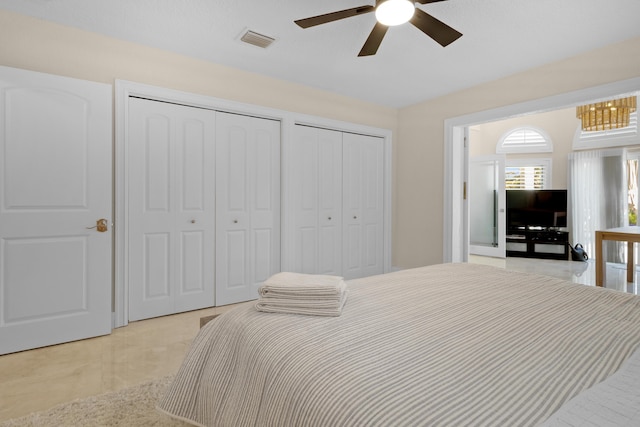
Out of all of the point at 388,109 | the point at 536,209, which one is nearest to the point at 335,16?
the point at 388,109

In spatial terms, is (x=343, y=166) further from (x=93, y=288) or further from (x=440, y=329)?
(x=440, y=329)

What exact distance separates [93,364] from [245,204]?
6.22 feet

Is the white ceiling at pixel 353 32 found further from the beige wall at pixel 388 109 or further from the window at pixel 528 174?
the window at pixel 528 174

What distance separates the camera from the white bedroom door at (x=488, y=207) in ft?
21.2

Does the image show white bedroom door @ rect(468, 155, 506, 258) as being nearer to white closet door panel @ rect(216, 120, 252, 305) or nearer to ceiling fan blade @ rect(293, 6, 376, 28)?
white closet door panel @ rect(216, 120, 252, 305)

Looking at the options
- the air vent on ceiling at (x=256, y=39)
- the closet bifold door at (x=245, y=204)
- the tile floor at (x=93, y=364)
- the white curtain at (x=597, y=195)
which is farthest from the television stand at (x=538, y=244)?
the tile floor at (x=93, y=364)

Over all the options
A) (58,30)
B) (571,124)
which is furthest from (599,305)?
(571,124)

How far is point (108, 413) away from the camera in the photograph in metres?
1.63

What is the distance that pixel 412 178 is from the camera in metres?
4.73

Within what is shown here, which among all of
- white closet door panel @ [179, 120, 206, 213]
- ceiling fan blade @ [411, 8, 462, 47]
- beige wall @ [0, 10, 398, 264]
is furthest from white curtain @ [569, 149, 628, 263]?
white closet door panel @ [179, 120, 206, 213]

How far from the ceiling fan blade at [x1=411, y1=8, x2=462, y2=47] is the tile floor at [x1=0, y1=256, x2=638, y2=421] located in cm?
263

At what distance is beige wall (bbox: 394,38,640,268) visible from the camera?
3.11 m

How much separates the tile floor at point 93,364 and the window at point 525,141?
6.96 meters

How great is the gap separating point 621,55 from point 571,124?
4.16 meters
